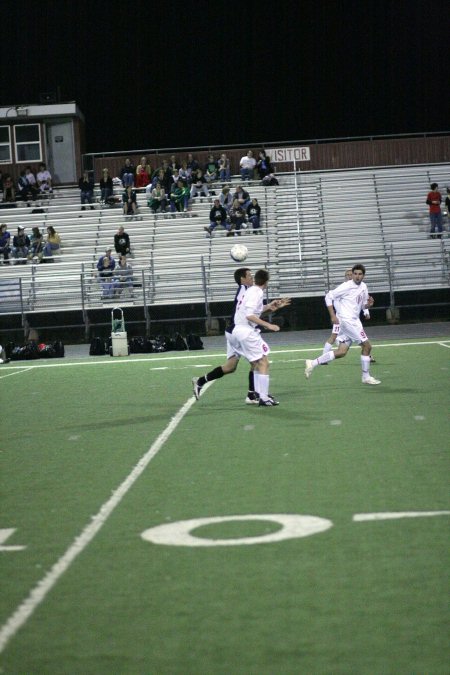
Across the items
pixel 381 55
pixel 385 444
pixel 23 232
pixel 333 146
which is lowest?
pixel 385 444

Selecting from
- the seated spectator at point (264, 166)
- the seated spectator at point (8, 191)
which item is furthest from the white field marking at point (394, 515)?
the seated spectator at point (8, 191)

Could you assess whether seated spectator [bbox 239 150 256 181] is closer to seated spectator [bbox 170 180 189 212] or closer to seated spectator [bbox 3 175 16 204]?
seated spectator [bbox 170 180 189 212]

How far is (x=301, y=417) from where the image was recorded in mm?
12008

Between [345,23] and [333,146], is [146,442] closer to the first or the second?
[333,146]

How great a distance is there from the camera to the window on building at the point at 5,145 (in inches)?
1604

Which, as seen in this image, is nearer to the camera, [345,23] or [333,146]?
[333,146]

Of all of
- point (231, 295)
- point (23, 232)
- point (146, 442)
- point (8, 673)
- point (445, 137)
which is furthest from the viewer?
point (445, 137)

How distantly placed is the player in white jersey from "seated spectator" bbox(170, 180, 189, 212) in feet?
73.8

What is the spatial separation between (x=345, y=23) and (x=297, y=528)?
37.8 metres

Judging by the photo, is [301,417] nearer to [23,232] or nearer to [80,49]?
[23,232]

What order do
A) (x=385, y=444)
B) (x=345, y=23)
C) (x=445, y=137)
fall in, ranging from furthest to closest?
(x=345, y=23) → (x=445, y=137) → (x=385, y=444)

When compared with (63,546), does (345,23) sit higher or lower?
higher

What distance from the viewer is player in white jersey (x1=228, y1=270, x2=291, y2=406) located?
1284 centimetres

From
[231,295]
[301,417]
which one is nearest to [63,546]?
[301,417]
